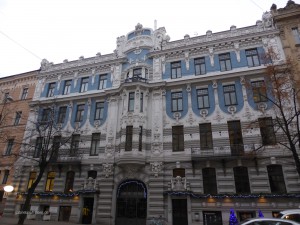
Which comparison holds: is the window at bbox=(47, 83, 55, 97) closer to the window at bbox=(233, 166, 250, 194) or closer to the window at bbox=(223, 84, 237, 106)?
the window at bbox=(223, 84, 237, 106)

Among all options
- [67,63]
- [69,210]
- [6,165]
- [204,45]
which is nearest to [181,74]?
[204,45]

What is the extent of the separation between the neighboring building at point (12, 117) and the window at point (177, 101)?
19.2m

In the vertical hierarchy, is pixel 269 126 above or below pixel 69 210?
above

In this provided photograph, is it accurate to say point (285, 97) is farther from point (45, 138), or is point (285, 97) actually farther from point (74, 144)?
point (45, 138)

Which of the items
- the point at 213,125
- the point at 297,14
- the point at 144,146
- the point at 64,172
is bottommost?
the point at 64,172

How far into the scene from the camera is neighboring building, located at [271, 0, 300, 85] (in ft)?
75.6

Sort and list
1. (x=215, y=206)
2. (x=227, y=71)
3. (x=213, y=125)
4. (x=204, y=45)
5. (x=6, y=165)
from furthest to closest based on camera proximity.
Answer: (x=6, y=165)
(x=204, y=45)
(x=227, y=71)
(x=213, y=125)
(x=215, y=206)

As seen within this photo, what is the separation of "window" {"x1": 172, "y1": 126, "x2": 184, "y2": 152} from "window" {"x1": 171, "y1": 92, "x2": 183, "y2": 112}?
7.00 ft

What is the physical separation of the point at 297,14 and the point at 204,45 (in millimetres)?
10148

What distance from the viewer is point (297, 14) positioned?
2416 cm

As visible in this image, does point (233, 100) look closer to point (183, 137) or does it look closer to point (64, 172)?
point (183, 137)

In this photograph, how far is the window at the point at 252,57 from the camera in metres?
23.8

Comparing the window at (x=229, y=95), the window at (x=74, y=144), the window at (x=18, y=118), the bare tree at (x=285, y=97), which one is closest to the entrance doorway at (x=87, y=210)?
the window at (x=74, y=144)

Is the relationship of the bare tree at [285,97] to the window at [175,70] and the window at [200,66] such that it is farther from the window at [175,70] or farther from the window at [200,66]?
the window at [175,70]
